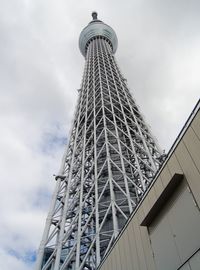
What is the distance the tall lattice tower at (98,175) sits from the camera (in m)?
18.1

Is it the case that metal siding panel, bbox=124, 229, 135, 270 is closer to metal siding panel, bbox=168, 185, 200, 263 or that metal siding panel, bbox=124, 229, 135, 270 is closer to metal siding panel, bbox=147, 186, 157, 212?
metal siding panel, bbox=147, 186, 157, 212

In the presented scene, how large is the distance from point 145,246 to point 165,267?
111cm

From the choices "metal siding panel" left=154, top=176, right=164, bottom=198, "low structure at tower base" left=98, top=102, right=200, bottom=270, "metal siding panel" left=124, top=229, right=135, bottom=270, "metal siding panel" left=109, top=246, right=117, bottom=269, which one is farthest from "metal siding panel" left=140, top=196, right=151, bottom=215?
"metal siding panel" left=109, top=246, right=117, bottom=269

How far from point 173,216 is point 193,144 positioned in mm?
1952

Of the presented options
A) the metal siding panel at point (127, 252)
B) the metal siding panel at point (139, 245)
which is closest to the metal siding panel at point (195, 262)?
the metal siding panel at point (139, 245)

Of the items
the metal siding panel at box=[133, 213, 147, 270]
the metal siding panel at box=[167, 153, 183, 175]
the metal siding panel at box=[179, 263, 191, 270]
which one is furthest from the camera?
the metal siding panel at box=[133, 213, 147, 270]

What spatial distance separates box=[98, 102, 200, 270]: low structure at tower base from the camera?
6340 mm

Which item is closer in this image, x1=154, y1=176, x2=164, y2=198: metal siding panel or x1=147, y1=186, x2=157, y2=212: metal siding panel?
x1=154, y1=176, x2=164, y2=198: metal siding panel

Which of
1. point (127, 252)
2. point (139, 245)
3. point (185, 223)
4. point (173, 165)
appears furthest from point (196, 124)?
point (127, 252)

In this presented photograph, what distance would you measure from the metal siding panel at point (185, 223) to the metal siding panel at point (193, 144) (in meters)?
0.80

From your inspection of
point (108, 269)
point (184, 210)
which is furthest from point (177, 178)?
point (108, 269)

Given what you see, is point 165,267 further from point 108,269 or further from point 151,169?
point 151,169

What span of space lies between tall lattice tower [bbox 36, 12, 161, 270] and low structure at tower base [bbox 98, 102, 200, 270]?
767 cm

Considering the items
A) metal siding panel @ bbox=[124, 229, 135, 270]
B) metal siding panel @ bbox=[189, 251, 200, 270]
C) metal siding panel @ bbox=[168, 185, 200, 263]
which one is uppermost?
metal siding panel @ bbox=[124, 229, 135, 270]
